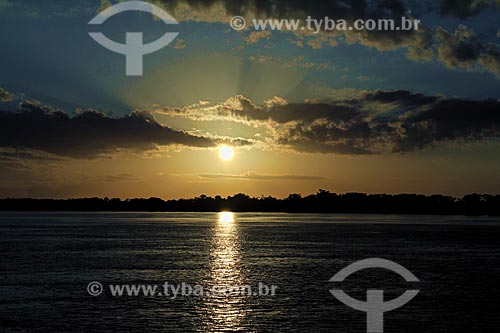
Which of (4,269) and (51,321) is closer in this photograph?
(51,321)

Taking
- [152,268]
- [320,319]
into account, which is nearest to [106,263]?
[152,268]

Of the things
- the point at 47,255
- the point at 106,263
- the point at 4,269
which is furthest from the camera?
the point at 47,255

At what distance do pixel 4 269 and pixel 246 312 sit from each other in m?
37.6

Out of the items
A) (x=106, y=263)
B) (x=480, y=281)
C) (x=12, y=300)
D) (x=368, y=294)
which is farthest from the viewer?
(x=106, y=263)

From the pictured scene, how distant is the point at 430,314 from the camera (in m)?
44.3

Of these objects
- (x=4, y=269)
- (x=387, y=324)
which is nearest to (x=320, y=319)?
(x=387, y=324)

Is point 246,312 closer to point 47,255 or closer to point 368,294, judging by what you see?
point 368,294

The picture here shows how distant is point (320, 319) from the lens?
42.3 metres

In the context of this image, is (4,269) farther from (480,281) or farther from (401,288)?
(480,281)

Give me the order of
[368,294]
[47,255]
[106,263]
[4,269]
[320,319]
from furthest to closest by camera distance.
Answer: [47,255], [106,263], [4,269], [368,294], [320,319]

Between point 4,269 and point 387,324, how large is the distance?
157 feet

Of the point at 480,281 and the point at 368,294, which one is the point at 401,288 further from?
the point at 480,281

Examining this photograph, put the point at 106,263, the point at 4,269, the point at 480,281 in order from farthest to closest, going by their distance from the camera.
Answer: the point at 106,263 → the point at 4,269 → the point at 480,281

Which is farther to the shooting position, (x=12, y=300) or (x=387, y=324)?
(x=12, y=300)
